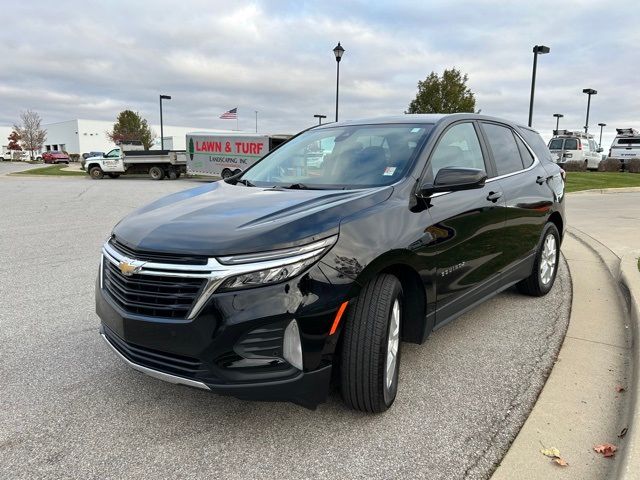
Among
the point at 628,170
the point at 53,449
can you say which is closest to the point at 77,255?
the point at 53,449

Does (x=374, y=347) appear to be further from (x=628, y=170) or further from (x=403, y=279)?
(x=628, y=170)

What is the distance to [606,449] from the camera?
2562 mm

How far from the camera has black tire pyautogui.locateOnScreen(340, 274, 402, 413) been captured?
2.58 metres

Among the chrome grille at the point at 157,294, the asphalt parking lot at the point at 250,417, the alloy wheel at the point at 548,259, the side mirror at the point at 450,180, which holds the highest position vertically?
the side mirror at the point at 450,180

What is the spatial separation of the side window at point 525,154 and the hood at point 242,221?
2.40m

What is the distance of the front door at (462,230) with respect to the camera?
3.19 m

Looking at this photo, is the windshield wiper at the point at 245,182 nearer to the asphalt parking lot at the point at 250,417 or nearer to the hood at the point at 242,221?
the hood at the point at 242,221

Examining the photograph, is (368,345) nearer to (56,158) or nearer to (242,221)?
(242,221)

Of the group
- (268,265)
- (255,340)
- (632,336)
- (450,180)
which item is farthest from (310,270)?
(632,336)

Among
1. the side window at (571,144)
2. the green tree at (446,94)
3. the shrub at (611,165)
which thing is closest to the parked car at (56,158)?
the green tree at (446,94)

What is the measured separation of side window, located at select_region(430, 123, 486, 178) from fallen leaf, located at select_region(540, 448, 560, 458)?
1.74 m

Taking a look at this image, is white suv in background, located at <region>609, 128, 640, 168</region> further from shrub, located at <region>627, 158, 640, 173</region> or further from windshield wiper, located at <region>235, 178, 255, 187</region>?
windshield wiper, located at <region>235, 178, 255, 187</region>

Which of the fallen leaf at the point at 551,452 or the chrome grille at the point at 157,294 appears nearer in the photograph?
the chrome grille at the point at 157,294

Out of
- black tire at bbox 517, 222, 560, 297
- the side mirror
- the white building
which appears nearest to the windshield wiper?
the side mirror
